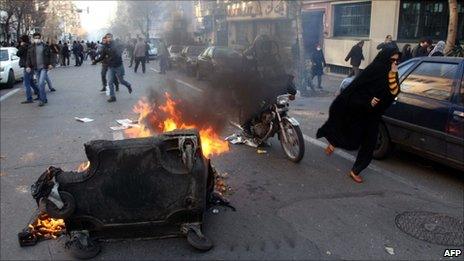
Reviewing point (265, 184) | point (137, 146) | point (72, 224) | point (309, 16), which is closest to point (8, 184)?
point (72, 224)

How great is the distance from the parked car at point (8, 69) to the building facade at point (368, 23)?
554 inches

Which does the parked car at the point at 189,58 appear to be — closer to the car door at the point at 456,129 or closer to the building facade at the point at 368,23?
the building facade at the point at 368,23

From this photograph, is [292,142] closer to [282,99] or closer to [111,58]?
[282,99]

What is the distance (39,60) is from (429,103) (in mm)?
9926

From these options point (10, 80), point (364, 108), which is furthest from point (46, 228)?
point (10, 80)

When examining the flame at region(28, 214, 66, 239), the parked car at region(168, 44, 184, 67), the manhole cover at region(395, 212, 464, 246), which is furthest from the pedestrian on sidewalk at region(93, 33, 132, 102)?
the parked car at region(168, 44, 184, 67)

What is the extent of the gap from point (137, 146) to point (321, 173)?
10.1 feet

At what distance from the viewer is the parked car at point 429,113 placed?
18.0ft

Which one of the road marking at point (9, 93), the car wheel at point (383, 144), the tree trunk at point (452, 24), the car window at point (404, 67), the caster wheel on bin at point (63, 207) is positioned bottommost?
the road marking at point (9, 93)

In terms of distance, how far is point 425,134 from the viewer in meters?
5.85

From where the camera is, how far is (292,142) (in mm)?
6555

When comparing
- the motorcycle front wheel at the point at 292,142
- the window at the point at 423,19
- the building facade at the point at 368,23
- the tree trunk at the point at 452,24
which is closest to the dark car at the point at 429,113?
the motorcycle front wheel at the point at 292,142

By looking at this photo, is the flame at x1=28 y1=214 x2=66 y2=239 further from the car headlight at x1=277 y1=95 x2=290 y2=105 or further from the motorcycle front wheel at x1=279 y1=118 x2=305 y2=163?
the car headlight at x1=277 y1=95 x2=290 y2=105

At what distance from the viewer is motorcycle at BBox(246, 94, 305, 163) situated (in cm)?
638
